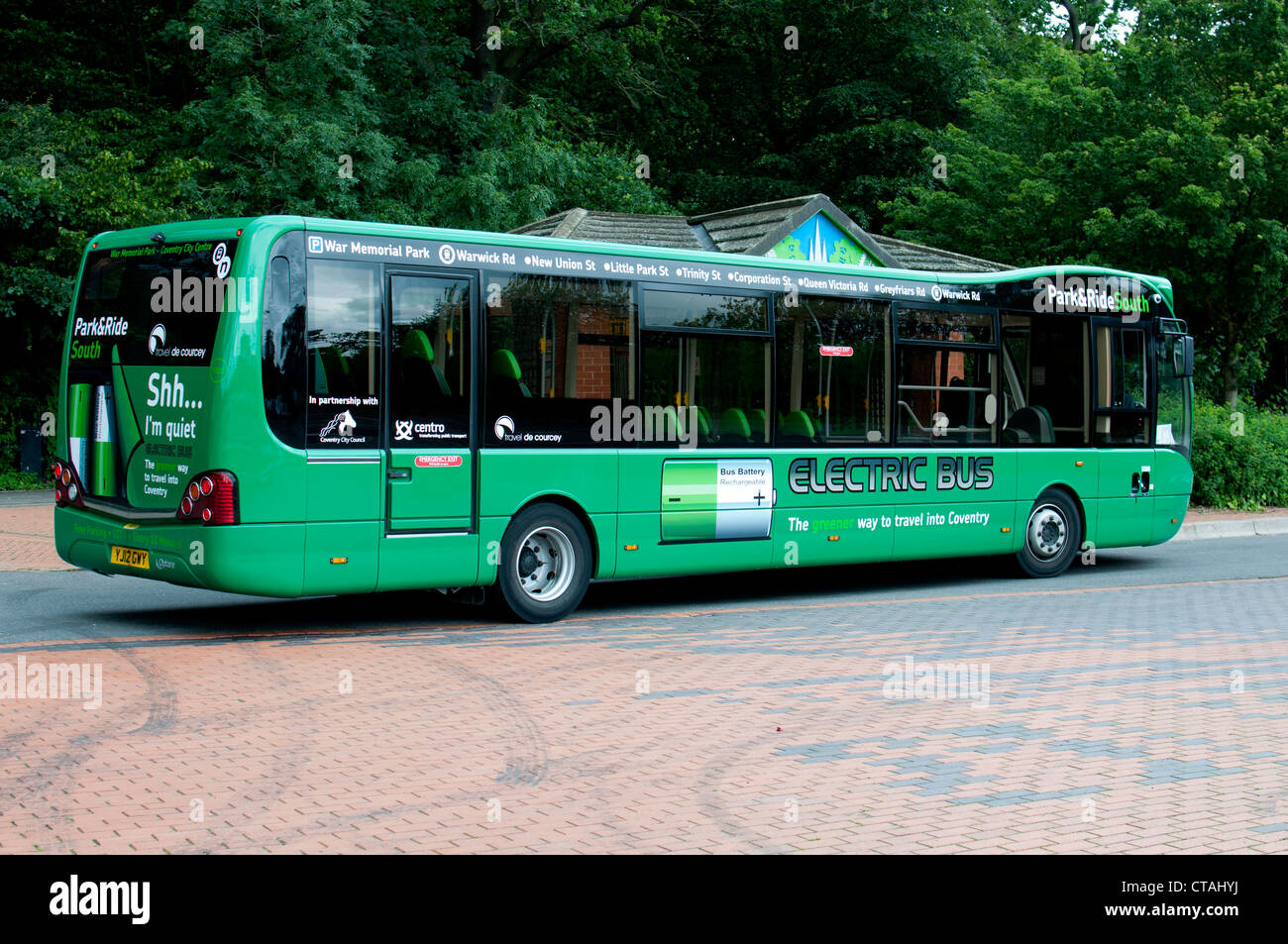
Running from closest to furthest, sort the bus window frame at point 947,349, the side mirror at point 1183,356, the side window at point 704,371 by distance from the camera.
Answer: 1. the side window at point 704,371
2. the bus window frame at point 947,349
3. the side mirror at point 1183,356

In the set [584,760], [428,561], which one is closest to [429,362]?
[428,561]

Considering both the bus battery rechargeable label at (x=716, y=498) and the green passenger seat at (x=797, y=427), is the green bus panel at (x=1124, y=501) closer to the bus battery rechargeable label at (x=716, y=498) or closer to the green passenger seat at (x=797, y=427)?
the green passenger seat at (x=797, y=427)

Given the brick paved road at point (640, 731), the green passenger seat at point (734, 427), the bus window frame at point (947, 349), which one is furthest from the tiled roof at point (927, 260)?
the brick paved road at point (640, 731)

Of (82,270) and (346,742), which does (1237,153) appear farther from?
(346,742)

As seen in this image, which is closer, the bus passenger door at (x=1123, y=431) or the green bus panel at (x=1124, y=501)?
the bus passenger door at (x=1123, y=431)

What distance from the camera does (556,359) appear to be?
11219mm

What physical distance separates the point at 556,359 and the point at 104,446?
3549 mm

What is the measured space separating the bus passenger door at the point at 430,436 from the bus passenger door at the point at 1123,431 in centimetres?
776

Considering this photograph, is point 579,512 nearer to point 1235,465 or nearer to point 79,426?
point 79,426

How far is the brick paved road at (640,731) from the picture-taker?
5.42 meters

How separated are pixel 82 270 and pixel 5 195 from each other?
12476mm

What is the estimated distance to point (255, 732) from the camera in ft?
22.9
